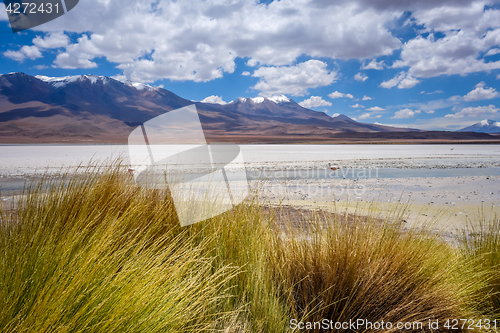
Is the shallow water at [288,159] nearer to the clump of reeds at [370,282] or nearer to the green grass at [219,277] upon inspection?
the green grass at [219,277]

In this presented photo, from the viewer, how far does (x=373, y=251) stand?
2.04m

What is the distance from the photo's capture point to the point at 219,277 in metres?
1.99

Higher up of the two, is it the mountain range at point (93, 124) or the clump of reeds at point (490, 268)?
the mountain range at point (93, 124)

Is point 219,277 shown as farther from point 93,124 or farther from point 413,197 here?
point 93,124

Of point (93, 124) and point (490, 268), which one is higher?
point (93, 124)

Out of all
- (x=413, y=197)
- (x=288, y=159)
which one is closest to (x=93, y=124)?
(x=288, y=159)

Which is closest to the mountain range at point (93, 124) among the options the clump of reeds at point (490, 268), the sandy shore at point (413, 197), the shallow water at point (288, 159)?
the shallow water at point (288, 159)

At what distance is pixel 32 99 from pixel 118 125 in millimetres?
107221

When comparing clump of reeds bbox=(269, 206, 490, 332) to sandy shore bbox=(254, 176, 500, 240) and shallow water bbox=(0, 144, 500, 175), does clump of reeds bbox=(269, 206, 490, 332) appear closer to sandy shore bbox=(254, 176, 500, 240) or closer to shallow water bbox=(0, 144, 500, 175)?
sandy shore bbox=(254, 176, 500, 240)

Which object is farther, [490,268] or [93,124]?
[93,124]

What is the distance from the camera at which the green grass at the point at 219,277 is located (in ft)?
3.76

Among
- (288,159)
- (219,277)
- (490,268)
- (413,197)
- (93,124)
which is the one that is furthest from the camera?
(93,124)

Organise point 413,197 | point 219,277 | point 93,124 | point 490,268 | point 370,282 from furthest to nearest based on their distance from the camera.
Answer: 1. point 93,124
2. point 413,197
3. point 490,268
4. point 219,277
5. point 370,282

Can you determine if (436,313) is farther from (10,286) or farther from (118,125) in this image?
(118,125)
